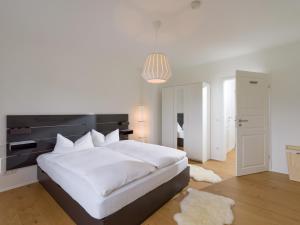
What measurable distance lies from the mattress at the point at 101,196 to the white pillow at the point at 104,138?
1161 mm

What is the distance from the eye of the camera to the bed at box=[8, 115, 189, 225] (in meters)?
1.61

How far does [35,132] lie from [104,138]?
1308 millimetres

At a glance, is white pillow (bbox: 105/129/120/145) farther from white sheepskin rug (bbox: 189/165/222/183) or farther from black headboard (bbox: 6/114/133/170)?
white sheepskin rug (bbox: 189/165/222/183)

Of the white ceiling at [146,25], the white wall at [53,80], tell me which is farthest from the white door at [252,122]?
the white wall at [53,80]

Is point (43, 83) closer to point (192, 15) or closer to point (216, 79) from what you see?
point (192, 15)

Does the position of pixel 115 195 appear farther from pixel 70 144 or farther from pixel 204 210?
pixel 70 144

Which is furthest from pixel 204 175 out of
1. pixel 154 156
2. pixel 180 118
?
pixel 180 118

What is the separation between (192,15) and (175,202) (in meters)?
2.55

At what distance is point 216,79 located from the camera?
4367 mm

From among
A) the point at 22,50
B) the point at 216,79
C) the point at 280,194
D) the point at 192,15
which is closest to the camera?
the point at 192,15

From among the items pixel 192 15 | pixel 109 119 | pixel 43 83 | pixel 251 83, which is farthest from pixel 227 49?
pixel 43 83

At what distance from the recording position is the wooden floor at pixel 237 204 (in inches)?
78.7

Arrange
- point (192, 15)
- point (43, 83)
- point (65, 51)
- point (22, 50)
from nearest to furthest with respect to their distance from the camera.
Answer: point (192, 15) < point (22, 50) < point (43, 83) < point (65, 51)

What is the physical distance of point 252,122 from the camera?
350cm
